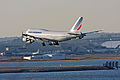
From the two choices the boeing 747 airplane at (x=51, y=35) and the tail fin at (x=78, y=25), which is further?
the tail fin at (x=78, y=25)

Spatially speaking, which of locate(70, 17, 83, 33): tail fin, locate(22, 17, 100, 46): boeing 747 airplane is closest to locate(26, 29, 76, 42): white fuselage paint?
locate(22, 17, 100, 46): boeing 747 airplane

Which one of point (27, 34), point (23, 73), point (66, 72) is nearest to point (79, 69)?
point (66, 72)

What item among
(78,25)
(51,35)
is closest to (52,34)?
(51,35)

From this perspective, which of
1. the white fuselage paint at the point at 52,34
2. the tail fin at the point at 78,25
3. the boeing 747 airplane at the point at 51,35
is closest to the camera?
the boeing 747 airplane at the point at 51,35

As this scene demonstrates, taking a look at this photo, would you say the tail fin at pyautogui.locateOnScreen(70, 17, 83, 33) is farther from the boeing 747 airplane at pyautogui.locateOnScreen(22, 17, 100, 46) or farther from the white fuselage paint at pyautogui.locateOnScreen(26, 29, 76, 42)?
the white fuselage paint at pyautogui.locateOnScreen(26, 29, 76, 42)

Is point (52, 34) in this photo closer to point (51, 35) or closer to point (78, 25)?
point (51, 35)

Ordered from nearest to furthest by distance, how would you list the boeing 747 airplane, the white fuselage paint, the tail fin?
the boeing 747 airplane
the white fuselage paint
the tail fin

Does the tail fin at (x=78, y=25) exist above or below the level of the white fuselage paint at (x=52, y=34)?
above

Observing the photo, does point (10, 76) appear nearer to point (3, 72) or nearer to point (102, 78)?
point (3, 72)

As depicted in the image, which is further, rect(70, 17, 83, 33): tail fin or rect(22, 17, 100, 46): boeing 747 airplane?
rect(70, 17, 83, 33): tail fin

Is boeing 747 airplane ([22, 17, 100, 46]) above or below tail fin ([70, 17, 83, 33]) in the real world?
below

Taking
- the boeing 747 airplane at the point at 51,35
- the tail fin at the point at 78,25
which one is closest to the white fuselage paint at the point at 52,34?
the boeing 747 airplane at the point at 51,35

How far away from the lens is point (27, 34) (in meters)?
146

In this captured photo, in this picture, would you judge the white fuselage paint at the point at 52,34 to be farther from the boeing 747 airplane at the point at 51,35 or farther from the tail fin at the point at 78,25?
the tail fin at the point at 78,25
